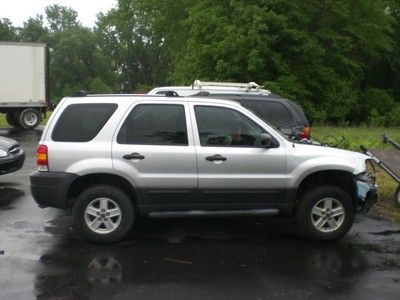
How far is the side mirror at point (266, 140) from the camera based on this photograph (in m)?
6.69

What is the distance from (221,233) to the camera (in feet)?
23.9

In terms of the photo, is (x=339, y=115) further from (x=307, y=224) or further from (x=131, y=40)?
(x=131, y=40)

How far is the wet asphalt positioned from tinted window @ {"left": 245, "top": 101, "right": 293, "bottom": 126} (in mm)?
2745

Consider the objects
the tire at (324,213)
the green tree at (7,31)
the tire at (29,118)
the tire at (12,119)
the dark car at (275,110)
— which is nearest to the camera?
the tire at (324,213)

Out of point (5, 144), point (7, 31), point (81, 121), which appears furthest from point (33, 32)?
point (81, 121)

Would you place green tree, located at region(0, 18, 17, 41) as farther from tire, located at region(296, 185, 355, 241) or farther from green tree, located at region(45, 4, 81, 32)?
tire, located at region(296, 185, 355, 241)

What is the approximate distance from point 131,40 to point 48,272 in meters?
89.4

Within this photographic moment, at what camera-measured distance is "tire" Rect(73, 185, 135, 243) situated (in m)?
6.60

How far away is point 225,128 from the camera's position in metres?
6.81

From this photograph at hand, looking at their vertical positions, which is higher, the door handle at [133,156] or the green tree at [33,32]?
the green tree at [33,32]

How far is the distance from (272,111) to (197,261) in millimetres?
4854

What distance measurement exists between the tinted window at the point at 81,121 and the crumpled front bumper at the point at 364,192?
3136 mm

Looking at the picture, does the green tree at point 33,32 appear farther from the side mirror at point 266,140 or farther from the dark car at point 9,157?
the side mirror at point 266,140

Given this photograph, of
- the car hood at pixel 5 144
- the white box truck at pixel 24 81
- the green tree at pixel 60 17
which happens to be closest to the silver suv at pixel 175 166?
the car hood at pixel 5 144
